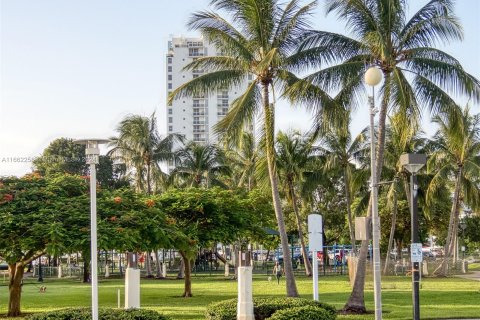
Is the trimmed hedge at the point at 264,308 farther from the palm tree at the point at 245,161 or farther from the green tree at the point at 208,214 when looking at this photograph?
the palm tree at the point at 245,161

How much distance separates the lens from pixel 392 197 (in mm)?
54625

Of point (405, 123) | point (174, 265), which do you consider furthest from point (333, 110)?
point (174, 265)

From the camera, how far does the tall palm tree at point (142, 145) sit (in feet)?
179

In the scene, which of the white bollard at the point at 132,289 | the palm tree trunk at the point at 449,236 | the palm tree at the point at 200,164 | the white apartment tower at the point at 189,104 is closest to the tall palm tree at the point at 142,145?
the palm tree at the point at 200,164

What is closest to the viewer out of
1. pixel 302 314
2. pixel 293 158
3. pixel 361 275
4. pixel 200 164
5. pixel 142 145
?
pixel 302 314

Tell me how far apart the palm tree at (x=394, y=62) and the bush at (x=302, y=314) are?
265 inches

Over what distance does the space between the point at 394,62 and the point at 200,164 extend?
33.4 meters

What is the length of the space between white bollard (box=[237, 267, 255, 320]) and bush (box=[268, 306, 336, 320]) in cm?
76

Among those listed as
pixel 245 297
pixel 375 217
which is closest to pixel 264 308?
pixel 245 297

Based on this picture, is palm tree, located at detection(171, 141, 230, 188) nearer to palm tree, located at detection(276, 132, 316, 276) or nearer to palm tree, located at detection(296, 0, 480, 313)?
palm tree, located at detection(276, 132, 316, 276)

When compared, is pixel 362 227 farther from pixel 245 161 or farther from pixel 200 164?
pixel 245 161

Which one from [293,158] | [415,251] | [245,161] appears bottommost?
[415,251]

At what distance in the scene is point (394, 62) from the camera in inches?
997

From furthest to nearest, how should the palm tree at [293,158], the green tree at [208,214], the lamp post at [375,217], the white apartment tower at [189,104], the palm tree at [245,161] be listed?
the white apartment tower at [189,104] < the palm tree at [245,161] < the palm tree at [293,158] < the green tree at [208,214] < the lamp post at [375,217]
